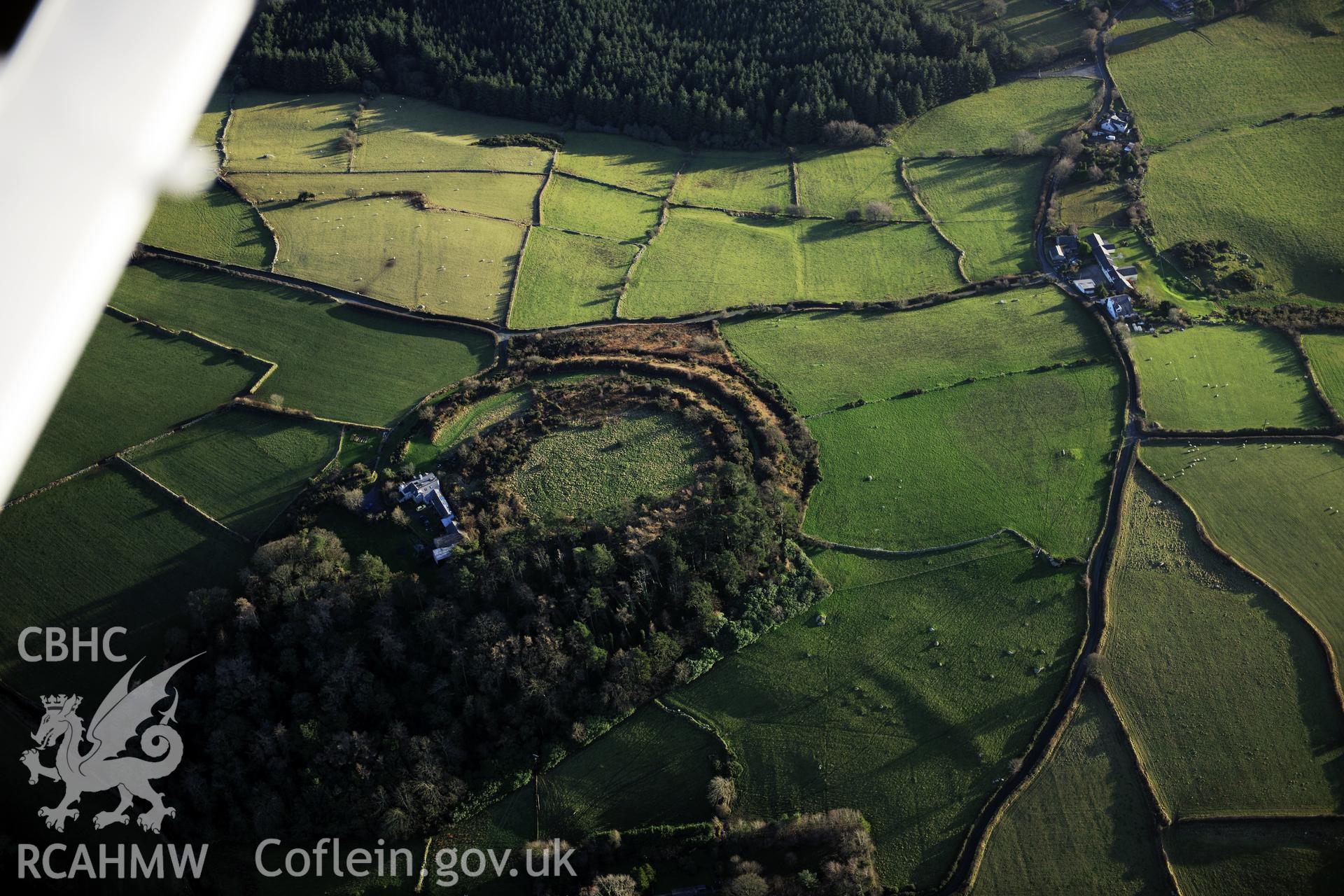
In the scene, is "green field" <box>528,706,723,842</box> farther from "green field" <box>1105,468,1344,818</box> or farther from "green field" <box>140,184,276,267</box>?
"green field" <box>140,184,276,267</box>

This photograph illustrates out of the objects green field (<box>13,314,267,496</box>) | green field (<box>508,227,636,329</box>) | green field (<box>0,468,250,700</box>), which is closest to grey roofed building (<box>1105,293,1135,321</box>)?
green field (<box>508,227,636,329</box>)

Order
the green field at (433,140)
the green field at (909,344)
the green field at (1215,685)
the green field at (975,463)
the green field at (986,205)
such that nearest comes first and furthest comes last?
the green field at (1215,685)
the green field at (975,463)
the green field at (909,344)
the green field at (986,205)
the green field at (433,140)

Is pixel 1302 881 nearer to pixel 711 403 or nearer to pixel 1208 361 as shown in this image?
pixel 1208 361

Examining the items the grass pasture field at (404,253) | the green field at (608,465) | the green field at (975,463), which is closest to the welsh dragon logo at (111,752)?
the green field at (608,465)

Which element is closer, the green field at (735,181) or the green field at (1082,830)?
the green field at (1082,830)

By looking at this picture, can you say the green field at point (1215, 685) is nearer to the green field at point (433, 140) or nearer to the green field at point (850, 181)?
the green field at point (850, 181)

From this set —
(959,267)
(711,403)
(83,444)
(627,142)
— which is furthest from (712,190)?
(83,444)
